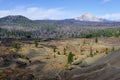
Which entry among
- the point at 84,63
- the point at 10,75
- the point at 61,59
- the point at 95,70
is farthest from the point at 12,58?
the point at 95,70

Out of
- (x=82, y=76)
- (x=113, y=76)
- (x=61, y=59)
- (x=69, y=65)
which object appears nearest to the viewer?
(x=113, y=76)

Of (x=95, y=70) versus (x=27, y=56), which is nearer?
(x=95, y=70)

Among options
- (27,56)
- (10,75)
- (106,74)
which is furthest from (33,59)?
(106,74)

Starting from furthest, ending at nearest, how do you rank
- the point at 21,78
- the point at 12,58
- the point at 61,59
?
the point at 12,58 → the point at 61,59 → the point at 21,78

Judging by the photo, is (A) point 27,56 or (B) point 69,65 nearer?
(B) point 69,65

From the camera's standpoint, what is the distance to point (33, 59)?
186500 mm

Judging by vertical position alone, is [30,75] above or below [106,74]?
below

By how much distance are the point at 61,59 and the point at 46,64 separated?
60.7 feet

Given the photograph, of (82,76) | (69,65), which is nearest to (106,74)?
(82,76)

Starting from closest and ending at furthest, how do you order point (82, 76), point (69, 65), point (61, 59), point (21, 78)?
point (82, 76), point (21, 78), point (69, 65), point (61, 59)

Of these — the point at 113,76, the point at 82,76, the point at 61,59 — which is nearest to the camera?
the point at 113,76

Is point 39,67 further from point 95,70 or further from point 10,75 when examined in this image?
point 95,70

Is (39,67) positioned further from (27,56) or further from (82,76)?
(82,76)

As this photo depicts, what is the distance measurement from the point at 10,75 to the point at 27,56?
50770mm
